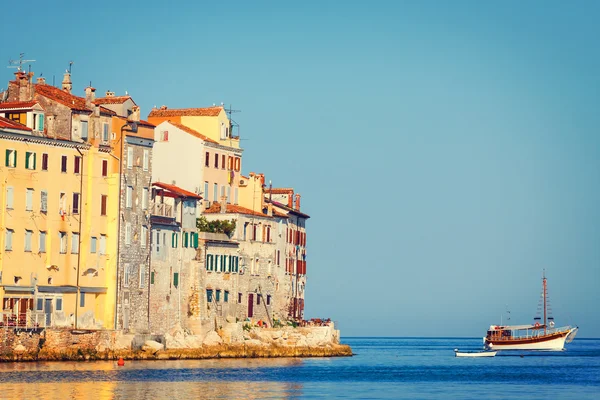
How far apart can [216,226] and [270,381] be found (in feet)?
92.4

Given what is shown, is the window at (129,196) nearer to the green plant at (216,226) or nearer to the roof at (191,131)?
the green plant at (216,226)

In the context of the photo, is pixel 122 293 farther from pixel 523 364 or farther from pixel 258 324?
pixel 523 364

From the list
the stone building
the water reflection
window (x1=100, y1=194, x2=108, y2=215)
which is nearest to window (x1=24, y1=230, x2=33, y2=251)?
window (x1=100, y1=194, x2=108, y2=215)

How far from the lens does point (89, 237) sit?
97.8 m

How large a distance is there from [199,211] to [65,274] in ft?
72.7

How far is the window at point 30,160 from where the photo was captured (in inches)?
3679

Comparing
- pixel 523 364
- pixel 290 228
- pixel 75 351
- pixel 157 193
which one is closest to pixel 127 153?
pixel 157 193

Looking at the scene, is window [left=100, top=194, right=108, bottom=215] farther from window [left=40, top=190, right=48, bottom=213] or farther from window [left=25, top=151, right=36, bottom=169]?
window [left=25, top=151, right=36, bottom=169]

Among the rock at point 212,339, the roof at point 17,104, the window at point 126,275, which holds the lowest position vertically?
the rock at point 212,339

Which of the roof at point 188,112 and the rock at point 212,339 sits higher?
the roof at point 188,112

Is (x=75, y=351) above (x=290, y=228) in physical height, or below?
below

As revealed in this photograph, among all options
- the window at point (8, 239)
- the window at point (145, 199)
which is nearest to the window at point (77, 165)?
the window at point (145, 199)

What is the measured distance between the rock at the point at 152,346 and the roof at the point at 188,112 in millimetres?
27443

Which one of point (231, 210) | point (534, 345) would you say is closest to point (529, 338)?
point (534, 345)
